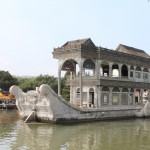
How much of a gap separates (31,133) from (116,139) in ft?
16.6

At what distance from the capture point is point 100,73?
2808 centimetres

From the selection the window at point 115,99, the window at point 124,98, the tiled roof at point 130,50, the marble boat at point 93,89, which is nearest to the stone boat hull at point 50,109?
the marble boat at point 93,89

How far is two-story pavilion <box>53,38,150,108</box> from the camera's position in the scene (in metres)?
26.7

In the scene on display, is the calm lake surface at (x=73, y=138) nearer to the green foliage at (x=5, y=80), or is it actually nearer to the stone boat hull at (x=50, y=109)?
the stone boat hull at (x=50, y=109)

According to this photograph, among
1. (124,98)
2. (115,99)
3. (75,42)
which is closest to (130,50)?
(124,98)

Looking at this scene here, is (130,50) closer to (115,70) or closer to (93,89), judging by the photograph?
(115,70)

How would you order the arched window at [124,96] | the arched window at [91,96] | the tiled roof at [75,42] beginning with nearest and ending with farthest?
the tiled roof at [75,42] < the arched window at [91,96] < the arched window at [124,96]

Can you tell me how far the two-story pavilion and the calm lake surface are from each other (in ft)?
16.1

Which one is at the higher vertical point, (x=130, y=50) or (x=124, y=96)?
(x=130, y=50)

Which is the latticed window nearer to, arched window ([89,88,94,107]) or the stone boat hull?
the stone boat hull

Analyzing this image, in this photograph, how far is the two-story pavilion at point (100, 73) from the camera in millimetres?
26703

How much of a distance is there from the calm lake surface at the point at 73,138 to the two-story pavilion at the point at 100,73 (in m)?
4.92

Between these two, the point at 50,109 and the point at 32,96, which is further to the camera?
the point at 32,96

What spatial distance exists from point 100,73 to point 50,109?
6829 mm
